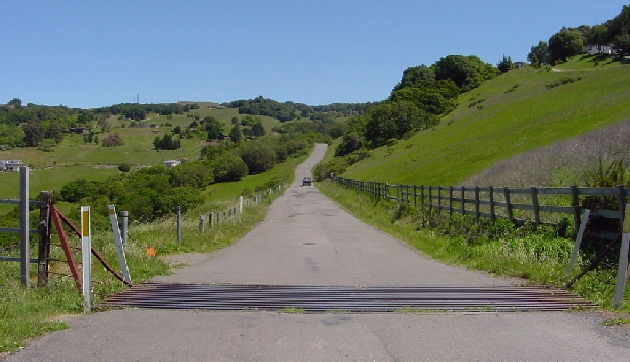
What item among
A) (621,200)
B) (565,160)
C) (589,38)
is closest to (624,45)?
(589,38)

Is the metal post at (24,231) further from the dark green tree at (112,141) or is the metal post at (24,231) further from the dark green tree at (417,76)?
the dark green tree at (112,141)

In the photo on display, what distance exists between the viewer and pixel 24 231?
29.0 ft

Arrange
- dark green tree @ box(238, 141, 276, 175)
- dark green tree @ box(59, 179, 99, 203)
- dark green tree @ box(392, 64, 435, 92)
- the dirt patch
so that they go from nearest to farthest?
the dirt patch < dark green tree @ box(59, 179, 99, 203) < dark green tree @ box(238, 141, 276, 175) < dark green tree @ box(392, 64, 435, 92)

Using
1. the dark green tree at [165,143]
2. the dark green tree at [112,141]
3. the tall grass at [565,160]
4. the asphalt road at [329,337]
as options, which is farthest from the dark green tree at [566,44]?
the asphalt road at [329,337]

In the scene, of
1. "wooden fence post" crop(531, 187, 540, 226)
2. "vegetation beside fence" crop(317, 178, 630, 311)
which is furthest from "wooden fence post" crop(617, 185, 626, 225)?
"wooden fence post" crop(531, 187, 540, 226)

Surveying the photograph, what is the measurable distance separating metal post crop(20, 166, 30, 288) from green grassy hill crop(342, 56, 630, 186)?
30.7m

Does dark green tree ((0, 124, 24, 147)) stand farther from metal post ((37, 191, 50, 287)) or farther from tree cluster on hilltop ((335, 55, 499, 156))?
metal post ((37, 191, 50, 287))

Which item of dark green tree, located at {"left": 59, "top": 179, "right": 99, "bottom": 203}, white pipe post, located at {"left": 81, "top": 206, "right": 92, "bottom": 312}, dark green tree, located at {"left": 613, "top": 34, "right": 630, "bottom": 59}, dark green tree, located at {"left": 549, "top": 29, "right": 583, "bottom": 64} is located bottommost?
dark green tree, located at {"left": 59, "top": 179, "right": 99, "bottom": 203}

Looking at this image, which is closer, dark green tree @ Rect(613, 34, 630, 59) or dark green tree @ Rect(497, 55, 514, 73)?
dark green tree @ Rect(613, 34, 630, 59)

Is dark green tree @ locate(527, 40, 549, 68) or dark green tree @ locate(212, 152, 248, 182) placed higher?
dark green tree @ locate(527, 40, 549, 68)

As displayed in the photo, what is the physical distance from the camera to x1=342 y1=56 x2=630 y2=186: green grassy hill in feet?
133

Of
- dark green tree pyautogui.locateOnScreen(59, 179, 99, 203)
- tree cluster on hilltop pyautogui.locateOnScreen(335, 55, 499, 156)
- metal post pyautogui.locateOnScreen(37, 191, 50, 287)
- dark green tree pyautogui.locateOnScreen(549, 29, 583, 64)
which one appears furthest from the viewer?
dark green tree pyautogui.locateOnScreen(549, 29, 583, 64)

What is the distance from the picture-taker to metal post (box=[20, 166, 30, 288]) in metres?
8.78

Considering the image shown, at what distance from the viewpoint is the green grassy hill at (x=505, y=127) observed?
4066cm
